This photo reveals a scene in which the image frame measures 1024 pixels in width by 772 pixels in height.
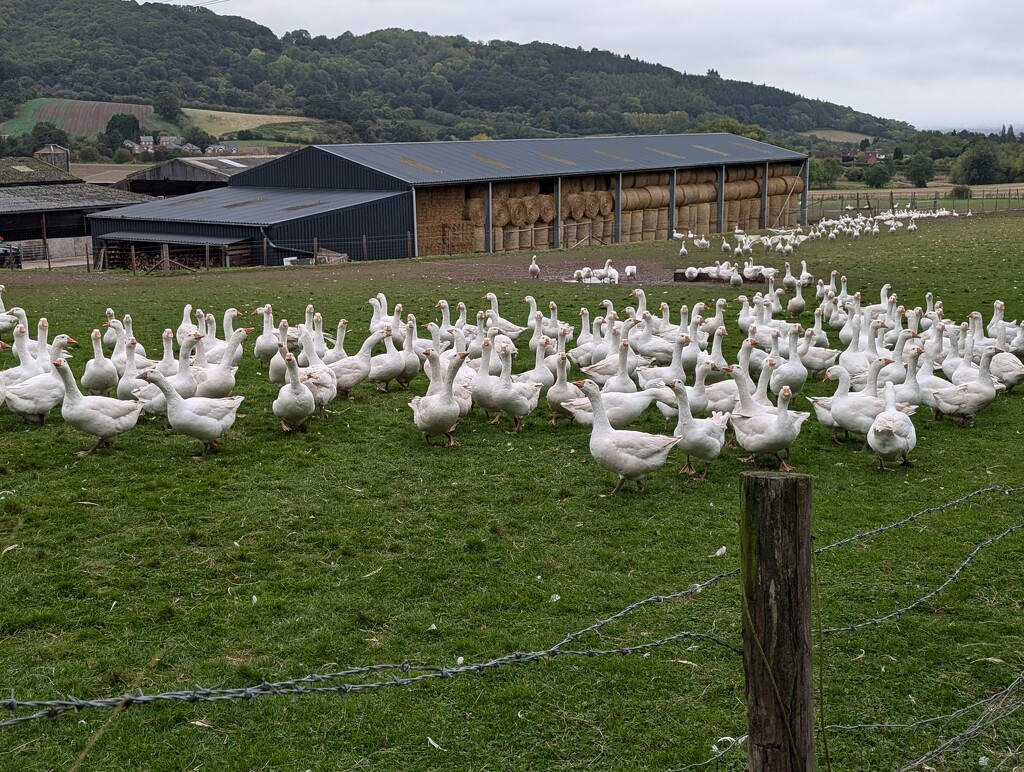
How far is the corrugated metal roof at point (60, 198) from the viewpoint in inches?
1857

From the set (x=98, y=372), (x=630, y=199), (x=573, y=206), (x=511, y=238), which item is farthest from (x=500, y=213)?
(x=98, y=372)

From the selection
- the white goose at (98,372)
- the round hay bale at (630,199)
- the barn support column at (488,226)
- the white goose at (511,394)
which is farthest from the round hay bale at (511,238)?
the white goose at (511,394)

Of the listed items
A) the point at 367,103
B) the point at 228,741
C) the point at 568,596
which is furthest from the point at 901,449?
the point at 367,103

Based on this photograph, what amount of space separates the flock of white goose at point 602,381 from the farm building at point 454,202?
22.6 meters

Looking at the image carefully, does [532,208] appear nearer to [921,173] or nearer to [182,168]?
[182,168]

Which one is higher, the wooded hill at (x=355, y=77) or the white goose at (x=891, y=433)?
the wooded hill at (x=355, y=77)

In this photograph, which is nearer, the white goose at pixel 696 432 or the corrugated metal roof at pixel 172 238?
the white goose at pixel 696 432

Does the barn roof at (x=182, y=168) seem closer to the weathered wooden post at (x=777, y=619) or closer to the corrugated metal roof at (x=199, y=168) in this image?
the corrugated metal roof at (x=199, y=168)

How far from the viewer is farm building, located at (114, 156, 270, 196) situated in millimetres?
58500

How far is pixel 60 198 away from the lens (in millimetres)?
50125

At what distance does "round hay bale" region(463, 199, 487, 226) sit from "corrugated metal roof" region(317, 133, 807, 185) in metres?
1.12

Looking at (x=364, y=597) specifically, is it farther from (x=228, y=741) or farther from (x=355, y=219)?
(x=355, y=219)

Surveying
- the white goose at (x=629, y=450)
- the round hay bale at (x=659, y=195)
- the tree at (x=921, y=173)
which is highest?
the tree at (x=921, y=173)

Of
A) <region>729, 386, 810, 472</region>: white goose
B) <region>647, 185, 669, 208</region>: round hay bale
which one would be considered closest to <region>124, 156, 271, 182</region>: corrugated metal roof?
<region>647, 185, 669, 208</region>: round hay bale
